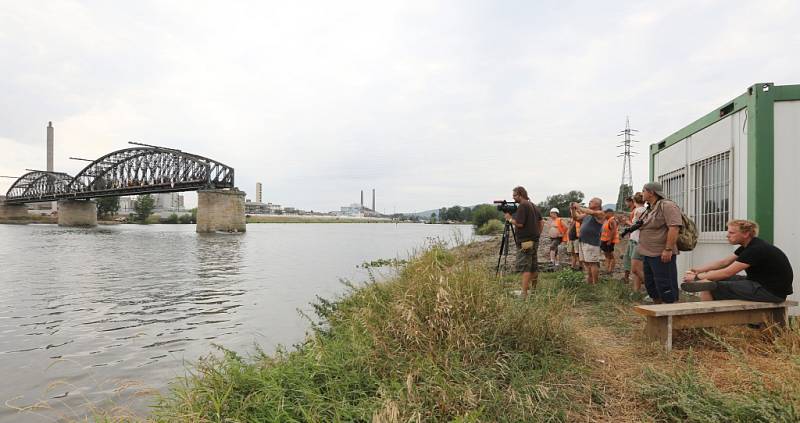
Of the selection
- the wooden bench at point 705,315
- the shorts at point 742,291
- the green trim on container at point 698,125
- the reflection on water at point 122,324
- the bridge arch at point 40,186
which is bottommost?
the reflection on water at point 122,324

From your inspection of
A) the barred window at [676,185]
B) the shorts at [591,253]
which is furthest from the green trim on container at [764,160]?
the shorts at [591,253]

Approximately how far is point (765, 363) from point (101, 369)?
7512 millimetres

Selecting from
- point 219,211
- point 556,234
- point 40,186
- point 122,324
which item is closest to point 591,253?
point 556,234

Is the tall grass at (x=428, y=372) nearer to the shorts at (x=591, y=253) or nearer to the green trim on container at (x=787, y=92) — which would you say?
the green trim on container at (x=787, y=92)

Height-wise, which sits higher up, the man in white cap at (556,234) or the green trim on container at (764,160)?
the green trim on container at (764,160)

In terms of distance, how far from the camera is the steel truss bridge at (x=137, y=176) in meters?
70.0

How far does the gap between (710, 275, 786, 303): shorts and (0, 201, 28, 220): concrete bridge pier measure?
136m

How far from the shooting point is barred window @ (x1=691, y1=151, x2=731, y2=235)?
6.09m

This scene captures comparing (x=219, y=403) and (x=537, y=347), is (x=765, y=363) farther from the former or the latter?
(x=219, y=403)

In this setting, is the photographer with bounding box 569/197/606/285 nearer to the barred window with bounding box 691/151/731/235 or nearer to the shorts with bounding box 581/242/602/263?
the shorts with bounding box 581/242/602/263

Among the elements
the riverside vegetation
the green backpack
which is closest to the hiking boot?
the riverside vegetation

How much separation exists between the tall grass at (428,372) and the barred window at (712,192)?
3.62 metres

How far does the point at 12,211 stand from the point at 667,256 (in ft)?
453

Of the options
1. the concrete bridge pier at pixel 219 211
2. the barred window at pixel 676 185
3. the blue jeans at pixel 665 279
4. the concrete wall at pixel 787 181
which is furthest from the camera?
the concrete bridge pier at pixel 219 211
